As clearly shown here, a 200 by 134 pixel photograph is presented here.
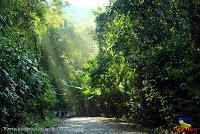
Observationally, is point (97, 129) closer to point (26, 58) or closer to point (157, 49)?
point (157, 49)

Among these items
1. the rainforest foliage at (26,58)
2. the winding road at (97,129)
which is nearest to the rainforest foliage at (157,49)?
the winding road at (97,129)

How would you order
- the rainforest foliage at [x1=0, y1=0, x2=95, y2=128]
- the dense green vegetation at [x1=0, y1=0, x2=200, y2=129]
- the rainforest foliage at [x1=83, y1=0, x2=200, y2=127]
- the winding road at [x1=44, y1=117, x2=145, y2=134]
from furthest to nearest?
the winding road at [x1=44, y1=117, x2=145, y2=134] → the rainforest foliage at [x1=83, y1=0, x2=200, y2=127] → the rainforest foliage at [x1=0, y1=0, x2=95, y2=128] → the dense green vegetation at [x1=0, y1=0, x2=200, y2=129]

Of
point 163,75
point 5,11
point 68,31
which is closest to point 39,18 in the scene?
point 5,11

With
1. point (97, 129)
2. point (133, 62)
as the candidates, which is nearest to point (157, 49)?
point (133, 62)

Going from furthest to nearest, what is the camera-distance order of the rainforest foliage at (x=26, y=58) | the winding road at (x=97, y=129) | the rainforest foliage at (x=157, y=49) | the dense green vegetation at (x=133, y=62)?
the winding road at (x=97, y=129)
the rainforest foliage at (x=157, y=49)
the rainforest foliage at (x=26, y=58)
the dense green vegetation at (x=133, y=62)

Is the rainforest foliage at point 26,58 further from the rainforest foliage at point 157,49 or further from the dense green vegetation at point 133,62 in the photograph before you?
the rainforest foliage at point 157,49

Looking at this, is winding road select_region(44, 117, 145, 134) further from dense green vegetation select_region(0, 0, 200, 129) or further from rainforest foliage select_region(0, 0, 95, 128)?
rainforest foliage select_region(0, 0, 95, 128)

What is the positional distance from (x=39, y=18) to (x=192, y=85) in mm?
16171

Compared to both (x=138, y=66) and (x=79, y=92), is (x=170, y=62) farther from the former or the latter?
(x=79, y=92)

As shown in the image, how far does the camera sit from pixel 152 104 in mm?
18969

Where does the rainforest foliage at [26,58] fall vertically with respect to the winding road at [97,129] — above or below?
above

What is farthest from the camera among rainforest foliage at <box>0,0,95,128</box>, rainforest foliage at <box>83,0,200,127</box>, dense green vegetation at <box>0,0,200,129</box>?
rainforest foliage at <box>83,0,200,127</box>

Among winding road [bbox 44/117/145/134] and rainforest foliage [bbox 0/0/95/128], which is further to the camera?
winding road [bbox 44/117/145/134]

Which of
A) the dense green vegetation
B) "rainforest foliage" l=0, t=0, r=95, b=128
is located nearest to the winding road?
the dense green vegetation
